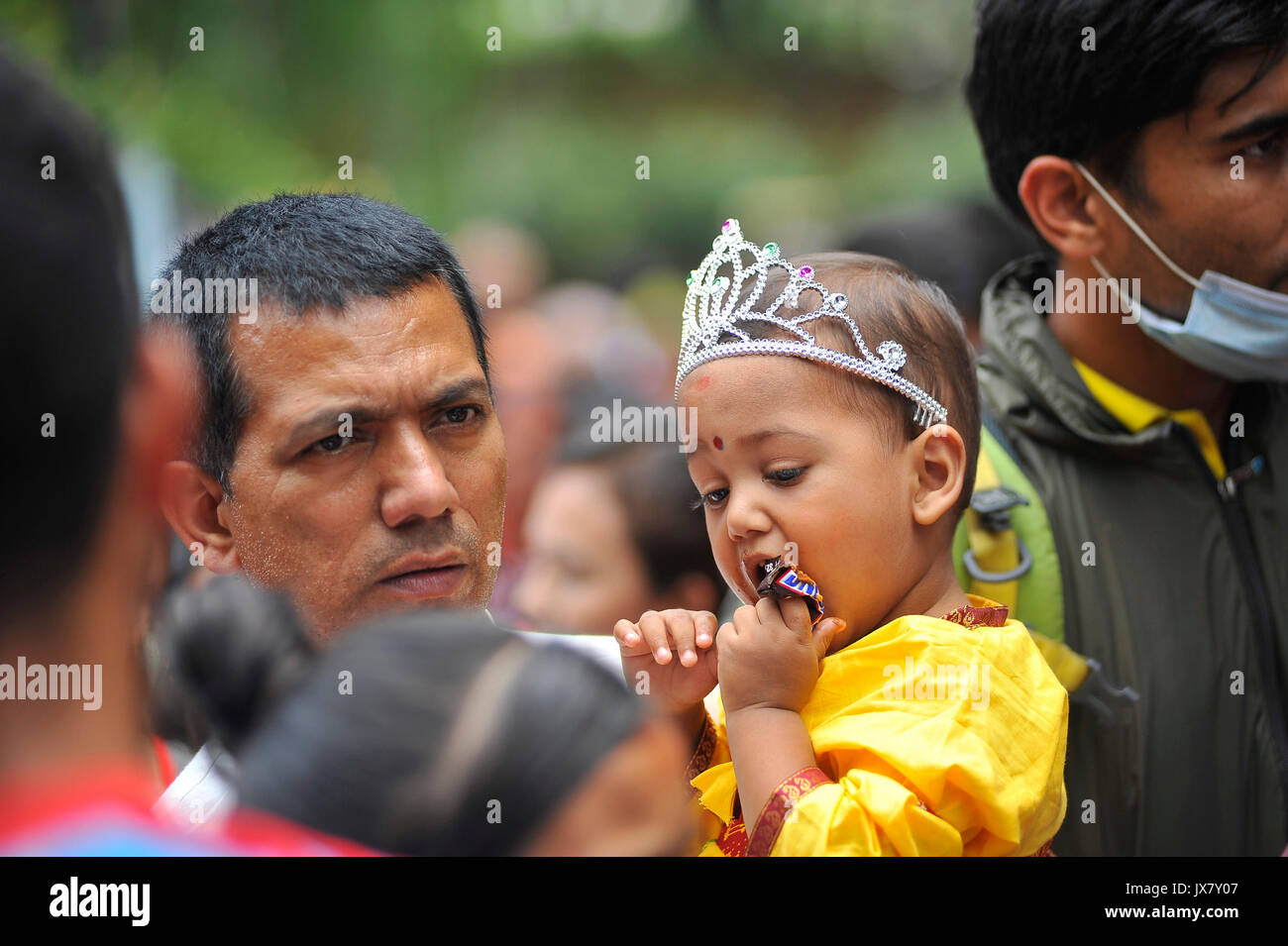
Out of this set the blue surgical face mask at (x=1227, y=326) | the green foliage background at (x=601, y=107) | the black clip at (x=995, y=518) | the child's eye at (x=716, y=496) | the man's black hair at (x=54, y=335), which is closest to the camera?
the man's black hair at (x=54, y=335)

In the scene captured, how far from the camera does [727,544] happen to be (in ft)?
7.38

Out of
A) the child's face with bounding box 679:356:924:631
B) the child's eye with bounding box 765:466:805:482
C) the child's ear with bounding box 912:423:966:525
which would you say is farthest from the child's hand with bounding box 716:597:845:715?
the child's ear with bounding box 912:423:966:525

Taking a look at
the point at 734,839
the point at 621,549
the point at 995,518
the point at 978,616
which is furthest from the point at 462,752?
the point at 621,549

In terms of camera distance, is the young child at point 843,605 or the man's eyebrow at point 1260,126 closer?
the young child at point 843,605

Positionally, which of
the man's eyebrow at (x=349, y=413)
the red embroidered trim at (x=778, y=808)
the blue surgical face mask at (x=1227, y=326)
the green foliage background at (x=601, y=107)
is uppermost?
the green foliage background at (x=601, y=107)

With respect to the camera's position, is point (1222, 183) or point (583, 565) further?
point (583, 565)

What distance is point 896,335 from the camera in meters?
2.26

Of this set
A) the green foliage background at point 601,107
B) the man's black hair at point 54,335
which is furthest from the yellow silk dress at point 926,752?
the green foliage background at point 601,107

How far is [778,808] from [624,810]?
62 cm

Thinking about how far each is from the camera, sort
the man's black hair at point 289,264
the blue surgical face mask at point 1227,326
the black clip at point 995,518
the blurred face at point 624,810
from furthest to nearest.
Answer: the blue surgical face mask at point 1227,326, the black clip at point 995,518, the man's black hair at point 289,264, the blurred face at point 624,810

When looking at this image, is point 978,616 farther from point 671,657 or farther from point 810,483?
point 671,657

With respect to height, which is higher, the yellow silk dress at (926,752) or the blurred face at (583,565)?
the blurred face at (583,565)

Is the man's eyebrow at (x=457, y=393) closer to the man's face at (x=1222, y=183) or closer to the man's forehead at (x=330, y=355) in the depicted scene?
the man's forehead at (x=330, y=355)

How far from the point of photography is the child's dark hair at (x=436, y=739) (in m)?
1.27
